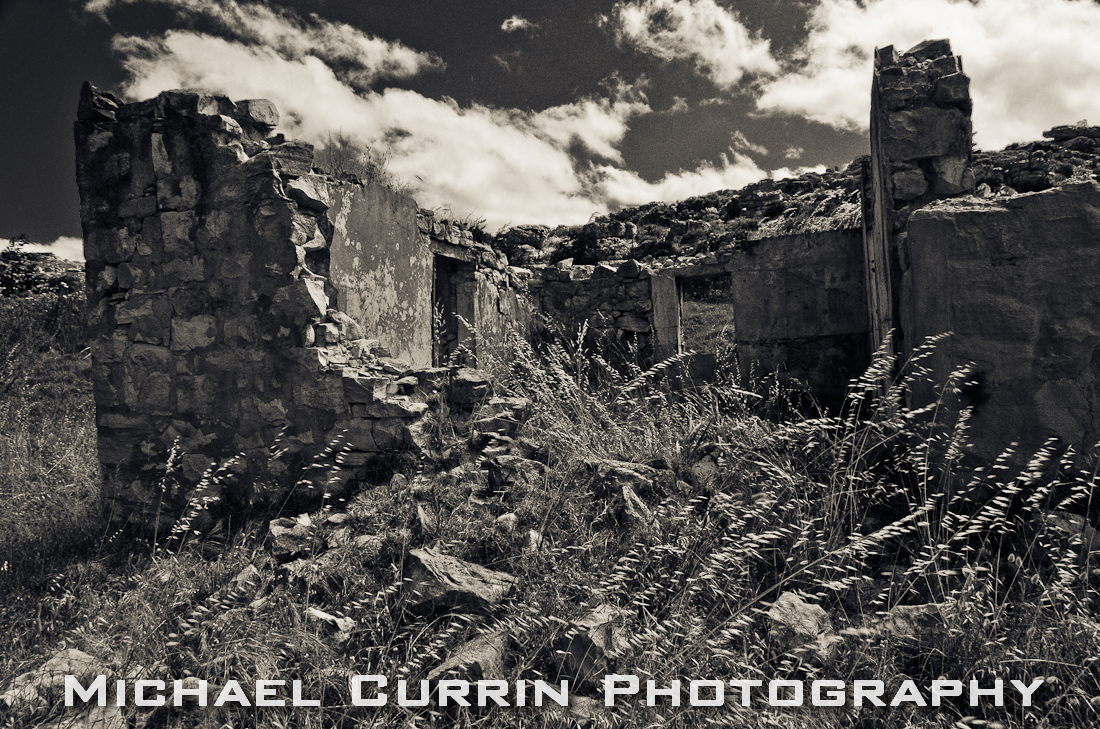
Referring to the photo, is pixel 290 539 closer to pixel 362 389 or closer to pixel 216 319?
pixel 362 389

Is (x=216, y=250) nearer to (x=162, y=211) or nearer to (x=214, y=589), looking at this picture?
(x=162, y=211)

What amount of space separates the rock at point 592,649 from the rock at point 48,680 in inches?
67.2

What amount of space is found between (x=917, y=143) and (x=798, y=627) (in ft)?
10.6

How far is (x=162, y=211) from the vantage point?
12.8ft

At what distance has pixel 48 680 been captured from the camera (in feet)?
7.09

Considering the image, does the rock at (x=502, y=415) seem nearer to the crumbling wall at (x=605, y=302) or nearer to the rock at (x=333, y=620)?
the rock at (x=333, y=620)

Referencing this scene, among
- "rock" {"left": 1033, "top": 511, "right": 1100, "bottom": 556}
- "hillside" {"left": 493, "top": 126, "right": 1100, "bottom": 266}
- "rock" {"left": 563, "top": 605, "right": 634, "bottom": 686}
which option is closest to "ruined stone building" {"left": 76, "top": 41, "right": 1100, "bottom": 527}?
"rock" {"left": 1033, "top": 511, "right": 1100, "bottom": 556}

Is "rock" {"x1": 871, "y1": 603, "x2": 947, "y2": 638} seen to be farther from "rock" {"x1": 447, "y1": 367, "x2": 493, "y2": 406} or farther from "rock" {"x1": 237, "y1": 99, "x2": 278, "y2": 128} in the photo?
"rock" {"x1": 237, "y1": 99, "x2": 278, "y2": 128}

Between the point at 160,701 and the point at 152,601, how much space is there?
87 centimetres

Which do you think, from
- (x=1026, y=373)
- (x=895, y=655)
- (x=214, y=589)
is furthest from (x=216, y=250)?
(x=1026, y=373)

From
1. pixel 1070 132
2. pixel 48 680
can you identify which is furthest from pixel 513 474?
pixel 1070 132

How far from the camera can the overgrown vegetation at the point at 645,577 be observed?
2033 mm

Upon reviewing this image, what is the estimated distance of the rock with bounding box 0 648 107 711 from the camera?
6.83ft

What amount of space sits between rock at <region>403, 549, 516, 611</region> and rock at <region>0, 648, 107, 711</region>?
1.13m
